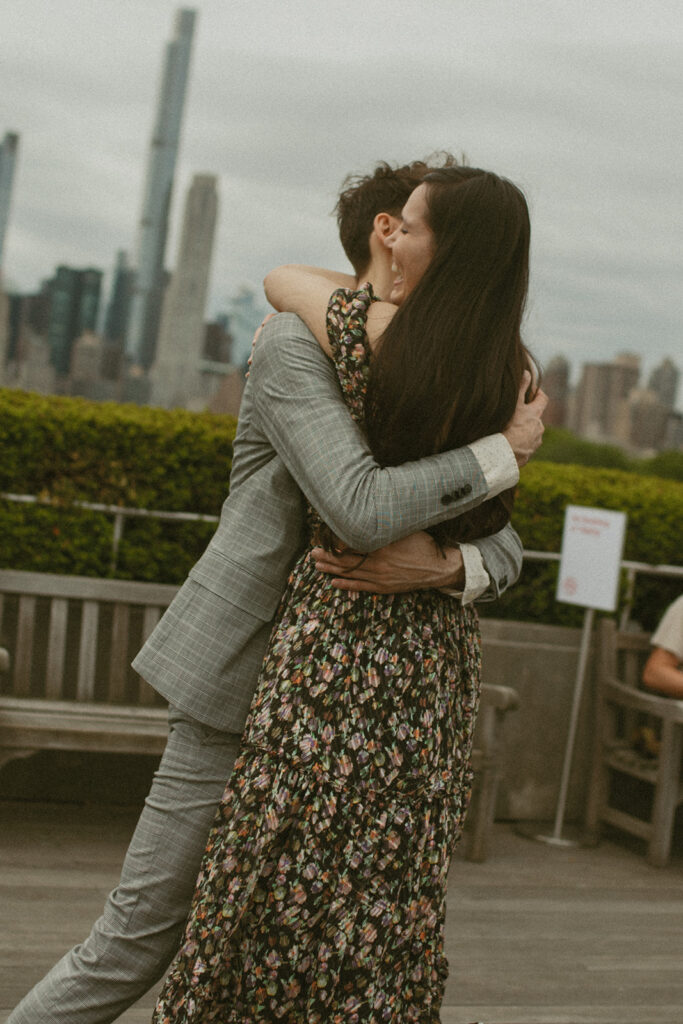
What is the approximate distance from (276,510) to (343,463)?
22cm

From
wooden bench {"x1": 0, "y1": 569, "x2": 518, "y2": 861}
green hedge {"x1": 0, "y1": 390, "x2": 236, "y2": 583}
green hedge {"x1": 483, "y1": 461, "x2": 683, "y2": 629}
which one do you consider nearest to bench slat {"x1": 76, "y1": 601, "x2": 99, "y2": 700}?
wooden bench {"x1": 0, "y1": 569, "x2": 518, "y2": 861}

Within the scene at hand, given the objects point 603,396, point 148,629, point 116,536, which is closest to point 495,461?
point 148,629

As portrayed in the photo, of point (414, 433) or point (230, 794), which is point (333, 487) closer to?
point (414, 433)

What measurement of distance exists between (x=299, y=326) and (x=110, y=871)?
2.63m

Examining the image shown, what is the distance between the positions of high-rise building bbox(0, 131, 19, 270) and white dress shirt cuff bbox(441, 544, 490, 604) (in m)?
66.8

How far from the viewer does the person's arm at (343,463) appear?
167 centimetres

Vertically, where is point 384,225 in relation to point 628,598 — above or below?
above

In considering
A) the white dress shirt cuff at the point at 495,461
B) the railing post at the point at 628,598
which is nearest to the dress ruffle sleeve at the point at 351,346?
the white dress shirt cuff at the point at 495,461

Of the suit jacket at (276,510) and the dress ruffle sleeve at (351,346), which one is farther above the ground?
the dress ruffle sleeve at (351,346)

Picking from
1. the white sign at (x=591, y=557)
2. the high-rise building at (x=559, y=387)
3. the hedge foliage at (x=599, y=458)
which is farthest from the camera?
the high-rise building at (x=559, y=387)

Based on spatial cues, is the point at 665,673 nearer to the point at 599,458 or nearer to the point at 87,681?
the point at 87,681

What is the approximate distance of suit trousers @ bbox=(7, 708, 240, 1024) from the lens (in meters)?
1.84

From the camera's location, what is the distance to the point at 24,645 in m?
4.21

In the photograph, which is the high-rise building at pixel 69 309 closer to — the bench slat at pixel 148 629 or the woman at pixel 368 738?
the bench slat at pixel 148 629
